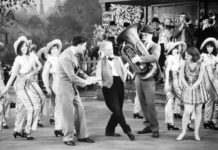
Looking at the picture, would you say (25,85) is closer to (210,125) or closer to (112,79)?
(112,79)

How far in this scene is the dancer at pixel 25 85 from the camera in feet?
31.1

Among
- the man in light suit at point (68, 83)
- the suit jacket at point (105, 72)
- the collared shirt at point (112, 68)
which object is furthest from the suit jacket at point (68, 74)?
the collared shirt at point (112, 68)

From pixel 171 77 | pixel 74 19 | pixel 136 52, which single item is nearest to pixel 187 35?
pixel 171 77

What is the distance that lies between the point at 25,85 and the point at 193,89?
3.18 m

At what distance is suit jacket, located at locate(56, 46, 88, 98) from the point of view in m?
8.68

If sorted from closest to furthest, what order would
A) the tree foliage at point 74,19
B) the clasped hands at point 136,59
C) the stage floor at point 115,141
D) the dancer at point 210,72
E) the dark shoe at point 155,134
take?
the stage floor at point 115,141 < the dark shoe at point 155,134 < the clasped hands at point 136,59 < the dancer at point 210,72 < the tree foliage at point 74,19

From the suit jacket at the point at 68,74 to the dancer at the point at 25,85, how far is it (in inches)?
34.2

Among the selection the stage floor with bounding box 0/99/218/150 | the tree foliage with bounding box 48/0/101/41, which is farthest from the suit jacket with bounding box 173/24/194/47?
the tree foliage with bounding box 48/0/101/41

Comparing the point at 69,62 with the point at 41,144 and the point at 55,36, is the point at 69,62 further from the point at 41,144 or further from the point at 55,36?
the point at 55,36

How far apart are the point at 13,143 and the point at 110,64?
7.46 feet

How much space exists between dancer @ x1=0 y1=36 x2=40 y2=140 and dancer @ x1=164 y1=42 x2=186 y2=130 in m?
2.69

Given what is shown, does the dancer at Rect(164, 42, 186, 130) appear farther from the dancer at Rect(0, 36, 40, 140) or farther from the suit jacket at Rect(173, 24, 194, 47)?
the suit jacket at Rect(173, 24, 194, 47)

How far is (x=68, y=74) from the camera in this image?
8.67 m

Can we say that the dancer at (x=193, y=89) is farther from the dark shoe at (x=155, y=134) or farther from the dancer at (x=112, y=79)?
the dancer at (x=112, y=79)
